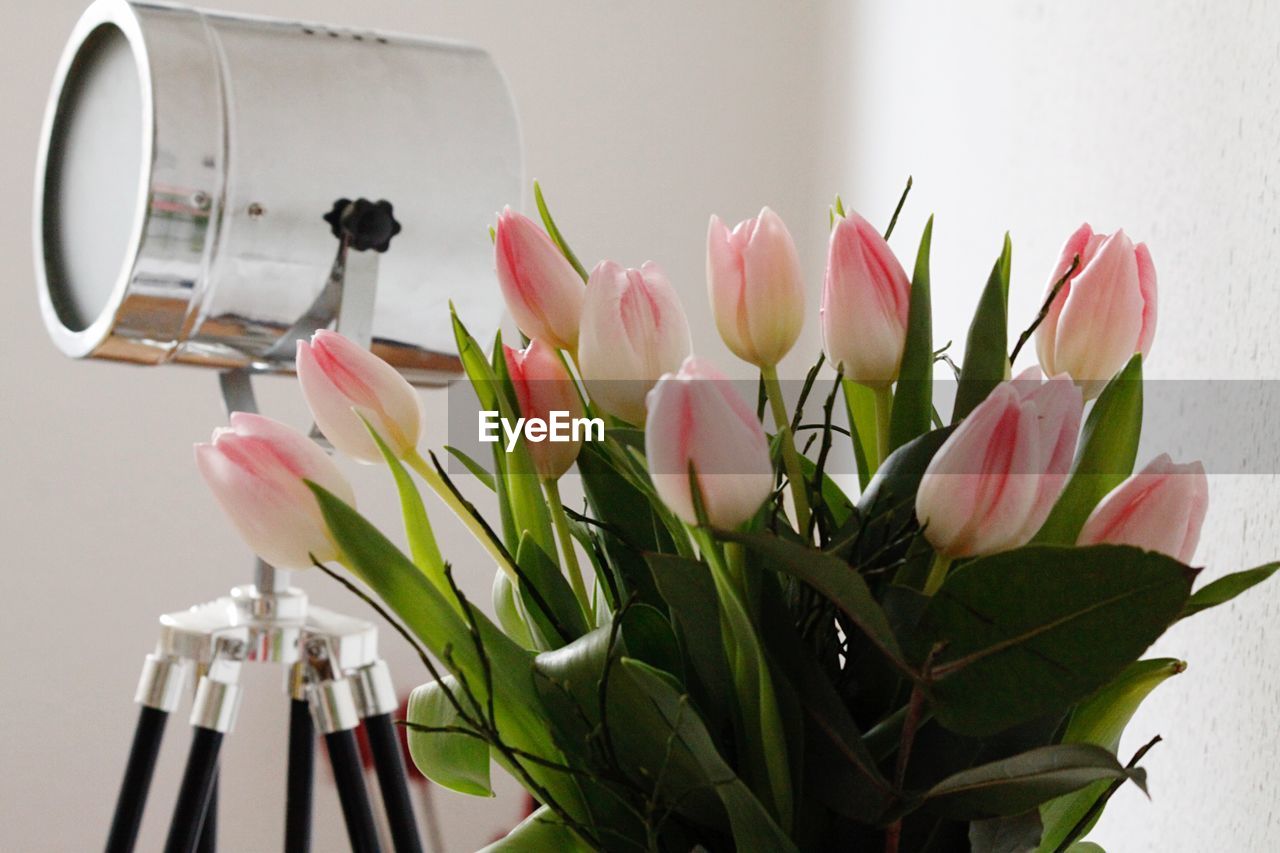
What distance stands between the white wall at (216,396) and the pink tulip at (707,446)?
1.76m

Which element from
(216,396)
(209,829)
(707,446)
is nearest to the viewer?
(707,446)

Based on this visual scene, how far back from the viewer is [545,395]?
1.22 feet

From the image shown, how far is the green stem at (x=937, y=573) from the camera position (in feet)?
1.03

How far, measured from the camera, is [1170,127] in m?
0.62

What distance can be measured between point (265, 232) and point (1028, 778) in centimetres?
66

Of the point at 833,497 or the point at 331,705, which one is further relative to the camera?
the point at 331,705

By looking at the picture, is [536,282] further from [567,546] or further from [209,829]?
[209,829]

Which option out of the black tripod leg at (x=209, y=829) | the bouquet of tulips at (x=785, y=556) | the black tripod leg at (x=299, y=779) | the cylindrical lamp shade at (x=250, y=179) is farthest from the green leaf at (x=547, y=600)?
the black tripod leg at (x=209, y=829)

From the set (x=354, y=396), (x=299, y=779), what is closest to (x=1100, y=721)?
(x=354, y=396)

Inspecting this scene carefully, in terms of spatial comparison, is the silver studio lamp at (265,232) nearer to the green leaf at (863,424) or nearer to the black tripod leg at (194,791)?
the black tripod leg at (194,791)

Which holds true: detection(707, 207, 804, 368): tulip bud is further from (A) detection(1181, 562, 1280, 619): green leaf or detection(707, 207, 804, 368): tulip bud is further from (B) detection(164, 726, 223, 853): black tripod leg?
(B) detection(164, 726, 223, 853): black tripod leg

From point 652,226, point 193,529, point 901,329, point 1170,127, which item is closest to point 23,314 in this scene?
point 193,529

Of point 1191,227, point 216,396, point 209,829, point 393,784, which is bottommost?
point 209,829

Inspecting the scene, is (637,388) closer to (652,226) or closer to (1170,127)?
(1170,127)
